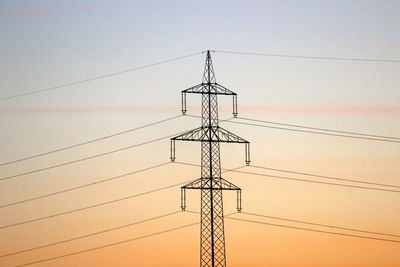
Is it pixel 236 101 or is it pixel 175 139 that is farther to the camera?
pixel 236 101

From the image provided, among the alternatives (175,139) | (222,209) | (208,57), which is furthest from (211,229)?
(208,57)

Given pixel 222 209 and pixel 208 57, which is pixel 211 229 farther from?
pixel 208 57

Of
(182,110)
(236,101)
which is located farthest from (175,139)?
(236,101)

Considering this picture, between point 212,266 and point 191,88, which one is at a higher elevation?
point 191,88

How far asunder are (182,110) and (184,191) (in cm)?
615

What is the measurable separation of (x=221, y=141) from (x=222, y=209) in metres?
4.95

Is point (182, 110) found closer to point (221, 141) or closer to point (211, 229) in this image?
point (221, 141)

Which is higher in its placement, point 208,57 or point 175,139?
point 208,57

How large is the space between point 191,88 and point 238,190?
26.3ft

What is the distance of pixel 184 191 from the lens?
7994cm

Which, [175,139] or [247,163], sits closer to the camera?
[175,139]

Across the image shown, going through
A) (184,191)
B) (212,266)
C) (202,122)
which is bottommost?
(212,266)

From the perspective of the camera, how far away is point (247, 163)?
82.5 m

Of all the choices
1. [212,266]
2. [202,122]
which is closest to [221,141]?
[202,122]
